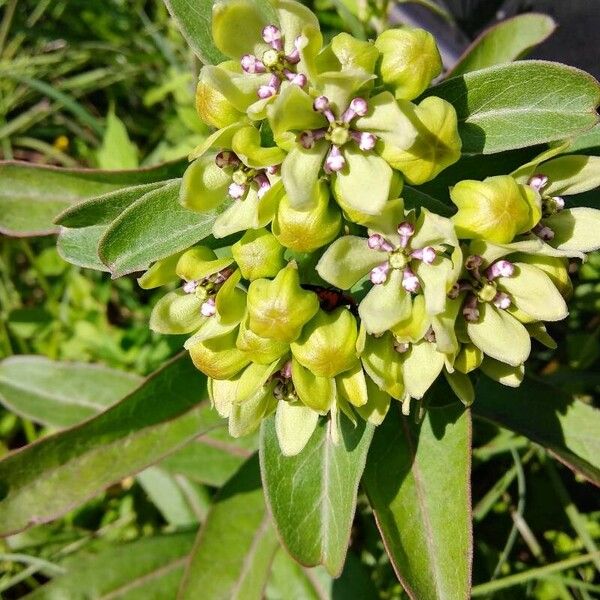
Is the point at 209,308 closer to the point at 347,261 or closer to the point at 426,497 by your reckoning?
the point at 347,261

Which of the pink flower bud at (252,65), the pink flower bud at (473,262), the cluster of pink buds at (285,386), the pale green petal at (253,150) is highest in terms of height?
the pink flower bud at (252,65)

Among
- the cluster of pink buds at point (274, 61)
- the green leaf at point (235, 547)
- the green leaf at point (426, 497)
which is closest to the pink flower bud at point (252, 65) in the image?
the cluster of pink buds at point (274, 61)

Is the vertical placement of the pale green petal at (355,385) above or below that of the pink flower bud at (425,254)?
below

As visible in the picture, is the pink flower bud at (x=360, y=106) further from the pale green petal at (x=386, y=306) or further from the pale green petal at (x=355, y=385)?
the pale green petal at (x=355, y=385)

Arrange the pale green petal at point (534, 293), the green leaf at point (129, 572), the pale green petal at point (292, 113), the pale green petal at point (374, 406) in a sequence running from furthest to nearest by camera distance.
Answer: the green leaf at point (129, 572) < the pale green petal at point (374, 406) < the pale green petal at point (534, 293) < the pale green petal at point (292, 113)

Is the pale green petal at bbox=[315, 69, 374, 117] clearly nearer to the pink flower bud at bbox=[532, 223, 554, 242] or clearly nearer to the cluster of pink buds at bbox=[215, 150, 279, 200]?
the cluster of pink buds at bbox=[215, 150, 279, 200]

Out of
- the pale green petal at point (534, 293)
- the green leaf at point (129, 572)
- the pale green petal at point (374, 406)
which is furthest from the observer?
the green leaf at point (129, 572)

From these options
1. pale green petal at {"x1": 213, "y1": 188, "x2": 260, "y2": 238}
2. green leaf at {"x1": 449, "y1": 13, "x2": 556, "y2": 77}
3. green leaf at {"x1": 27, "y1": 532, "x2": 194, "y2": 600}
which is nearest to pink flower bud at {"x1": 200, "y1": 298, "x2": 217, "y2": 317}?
pale green petal at {"x1": 213, "y1": 188, "x2": 260, "y2": 238}
